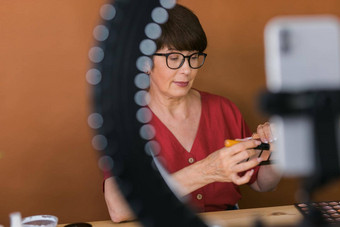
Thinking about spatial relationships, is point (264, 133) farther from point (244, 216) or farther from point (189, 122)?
point (189, 122)

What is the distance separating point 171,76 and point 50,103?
0.66 meters

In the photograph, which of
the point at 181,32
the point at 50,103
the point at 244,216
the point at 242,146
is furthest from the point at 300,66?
the point at 50,103

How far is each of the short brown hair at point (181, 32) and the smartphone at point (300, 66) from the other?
1303 mm

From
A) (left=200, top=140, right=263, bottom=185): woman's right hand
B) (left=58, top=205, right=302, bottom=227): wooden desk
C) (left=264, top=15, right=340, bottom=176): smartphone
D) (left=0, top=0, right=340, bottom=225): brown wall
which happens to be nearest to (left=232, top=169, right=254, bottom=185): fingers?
(left=200, top=140, right=263, bottom=185): woman's right hand

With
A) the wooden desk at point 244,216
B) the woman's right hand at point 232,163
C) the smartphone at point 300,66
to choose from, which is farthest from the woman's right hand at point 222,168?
the smartphone at point 300,66

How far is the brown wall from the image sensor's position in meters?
2.03

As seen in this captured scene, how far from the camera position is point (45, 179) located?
2100 mm

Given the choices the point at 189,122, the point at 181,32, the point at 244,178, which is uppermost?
the point at 181,32

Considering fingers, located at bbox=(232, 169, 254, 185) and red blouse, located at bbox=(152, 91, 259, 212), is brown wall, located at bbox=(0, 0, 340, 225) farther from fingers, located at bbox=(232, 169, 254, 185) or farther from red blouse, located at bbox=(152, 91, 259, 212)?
fingers, located at bbox=(232, 169, 254, 185)

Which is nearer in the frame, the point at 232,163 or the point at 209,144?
the point at 232,163

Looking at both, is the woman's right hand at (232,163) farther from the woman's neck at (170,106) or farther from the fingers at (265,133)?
the woman's neck at (170,106)

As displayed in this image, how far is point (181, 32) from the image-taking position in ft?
5.61

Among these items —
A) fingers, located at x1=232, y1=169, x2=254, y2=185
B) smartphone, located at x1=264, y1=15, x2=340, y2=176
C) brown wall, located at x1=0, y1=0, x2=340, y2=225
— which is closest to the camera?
smartphone, located at x1=264, y1=15, x2=340, y2=176

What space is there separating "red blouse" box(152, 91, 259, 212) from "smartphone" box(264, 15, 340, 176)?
1274 millimetres
